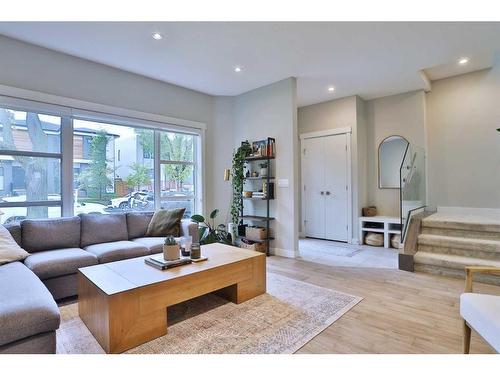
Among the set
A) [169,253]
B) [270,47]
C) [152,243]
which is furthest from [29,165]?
[270,47]

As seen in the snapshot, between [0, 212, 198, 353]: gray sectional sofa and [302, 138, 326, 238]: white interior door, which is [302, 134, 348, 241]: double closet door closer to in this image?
[302, 138, 326, 238]: white interior door

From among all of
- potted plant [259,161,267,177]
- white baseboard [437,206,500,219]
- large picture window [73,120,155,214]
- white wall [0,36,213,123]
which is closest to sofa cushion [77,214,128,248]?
large picture window [73,120,155,214]

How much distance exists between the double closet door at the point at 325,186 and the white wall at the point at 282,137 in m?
1.45

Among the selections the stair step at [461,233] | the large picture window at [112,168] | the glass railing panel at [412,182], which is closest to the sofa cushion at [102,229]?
the large picture window at [112,168]

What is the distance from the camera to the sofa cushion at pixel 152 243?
3201mm

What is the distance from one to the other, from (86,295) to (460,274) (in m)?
3.98

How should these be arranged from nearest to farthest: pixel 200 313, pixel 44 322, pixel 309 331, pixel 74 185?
pixel 44 322 < pixel 309 331 < pixel 200 313 < pixel 74 185

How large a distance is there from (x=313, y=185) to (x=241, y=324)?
401cm

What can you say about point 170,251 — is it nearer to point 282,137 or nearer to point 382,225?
point 282,137

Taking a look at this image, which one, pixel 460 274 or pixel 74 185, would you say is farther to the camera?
pixel 74 185

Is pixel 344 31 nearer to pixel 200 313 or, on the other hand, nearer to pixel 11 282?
pixel 200 313

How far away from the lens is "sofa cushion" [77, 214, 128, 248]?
3.18 meters

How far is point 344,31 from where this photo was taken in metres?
2.86
